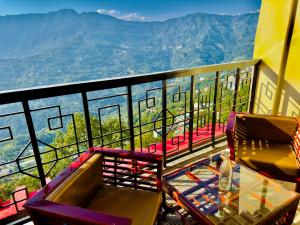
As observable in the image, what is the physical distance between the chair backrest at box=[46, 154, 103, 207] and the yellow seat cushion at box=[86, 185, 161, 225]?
2.8 inches

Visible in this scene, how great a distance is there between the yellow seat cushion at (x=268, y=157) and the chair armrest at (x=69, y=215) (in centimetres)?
148

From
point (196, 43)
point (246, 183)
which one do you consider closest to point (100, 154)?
point (246, 183)

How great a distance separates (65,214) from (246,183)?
1.31 meters

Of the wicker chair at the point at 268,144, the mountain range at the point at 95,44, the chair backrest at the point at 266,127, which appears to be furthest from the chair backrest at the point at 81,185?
the mountain range at the point at 95,44

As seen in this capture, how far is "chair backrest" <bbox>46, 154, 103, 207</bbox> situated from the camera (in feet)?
3.95

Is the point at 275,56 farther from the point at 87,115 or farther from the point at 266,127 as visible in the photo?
the point at 87,115

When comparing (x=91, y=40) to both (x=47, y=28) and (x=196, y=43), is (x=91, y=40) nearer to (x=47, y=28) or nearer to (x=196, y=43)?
Result: (x=47, y=28)

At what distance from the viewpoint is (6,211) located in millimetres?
1907

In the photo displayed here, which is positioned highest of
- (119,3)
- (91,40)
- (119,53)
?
(119,3)

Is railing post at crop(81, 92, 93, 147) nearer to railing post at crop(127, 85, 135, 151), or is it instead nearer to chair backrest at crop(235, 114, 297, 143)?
railing post at crop(127, 85, 135, 151)

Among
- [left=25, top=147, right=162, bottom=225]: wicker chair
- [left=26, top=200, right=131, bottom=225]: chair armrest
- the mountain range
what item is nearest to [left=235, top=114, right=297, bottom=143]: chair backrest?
[left=25, top=147, right=162, bottom=225]: wicker chair

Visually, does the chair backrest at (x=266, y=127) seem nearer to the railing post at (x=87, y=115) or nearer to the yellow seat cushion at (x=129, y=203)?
the yellow seat cushion at (x=129, y=203)

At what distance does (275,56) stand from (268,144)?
1300mm

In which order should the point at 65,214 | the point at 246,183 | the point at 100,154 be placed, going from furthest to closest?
the point at 246,183
the point at 100,154
the point at 65,214
